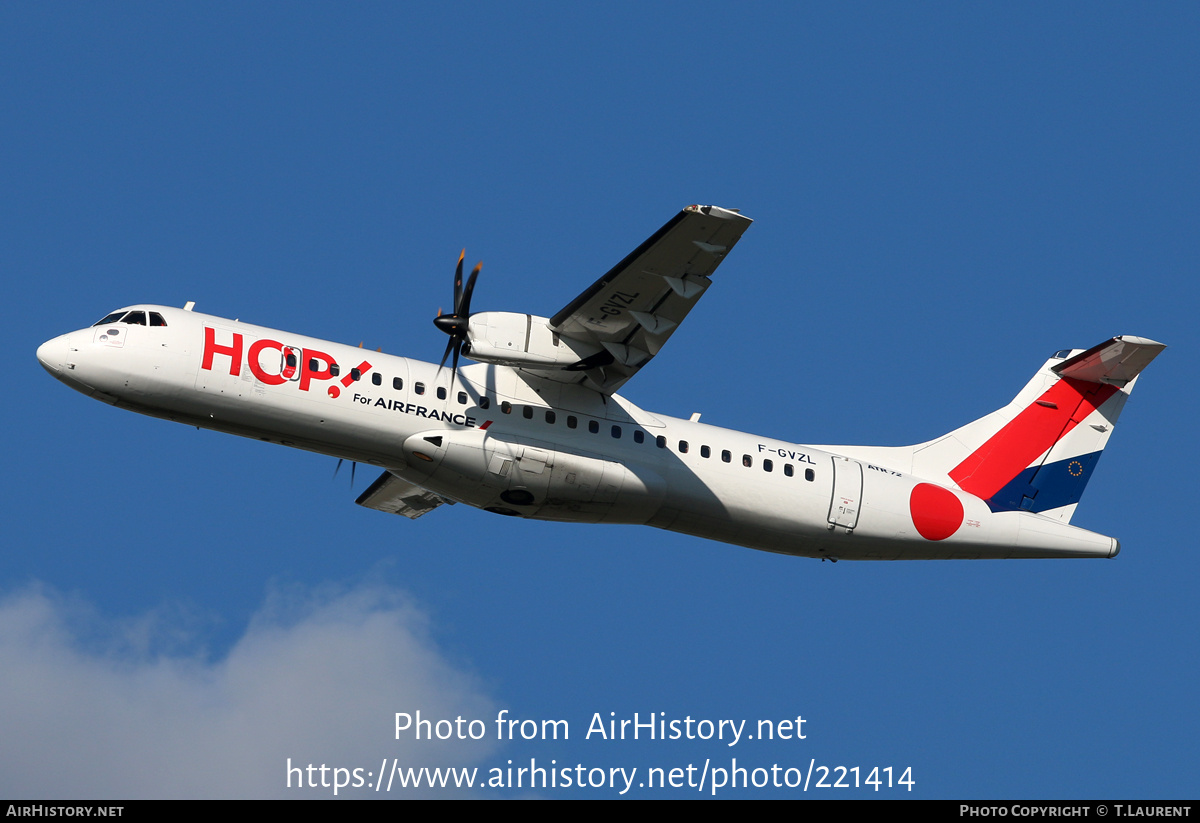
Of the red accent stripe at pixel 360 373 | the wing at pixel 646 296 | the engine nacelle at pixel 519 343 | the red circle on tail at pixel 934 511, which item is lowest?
the red circle on tail at pixel 934 511

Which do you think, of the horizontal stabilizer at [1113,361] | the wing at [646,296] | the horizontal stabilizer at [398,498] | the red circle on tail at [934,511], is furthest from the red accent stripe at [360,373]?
the horizontal stabilizer at [1113,361]

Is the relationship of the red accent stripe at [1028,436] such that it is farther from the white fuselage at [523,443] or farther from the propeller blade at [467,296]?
the propeller blade at [467,296]

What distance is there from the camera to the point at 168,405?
22.7 m

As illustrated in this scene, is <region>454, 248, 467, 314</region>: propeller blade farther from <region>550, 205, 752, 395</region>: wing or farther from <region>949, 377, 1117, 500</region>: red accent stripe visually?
<region>949, 377, 1117, 500</region>: red accent stripe

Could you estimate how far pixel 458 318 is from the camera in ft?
74.8

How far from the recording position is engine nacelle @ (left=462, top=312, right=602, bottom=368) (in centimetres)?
2281

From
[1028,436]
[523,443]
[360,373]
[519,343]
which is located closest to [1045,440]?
[1028,436]

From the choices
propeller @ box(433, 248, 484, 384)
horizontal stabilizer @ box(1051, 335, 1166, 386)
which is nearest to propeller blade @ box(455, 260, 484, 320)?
propeller @ box(433, 248, 484, 384)

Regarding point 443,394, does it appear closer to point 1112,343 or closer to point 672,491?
point 672,491

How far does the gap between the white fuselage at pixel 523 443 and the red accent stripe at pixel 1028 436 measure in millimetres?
770

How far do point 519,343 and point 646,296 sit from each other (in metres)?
2.50

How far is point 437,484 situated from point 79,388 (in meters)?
6.66

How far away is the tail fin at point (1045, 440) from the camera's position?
90.6 feet
